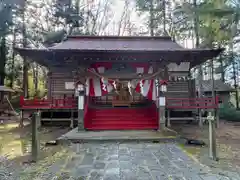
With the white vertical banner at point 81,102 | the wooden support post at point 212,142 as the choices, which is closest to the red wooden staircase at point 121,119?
the white vertical banner at point 81,102

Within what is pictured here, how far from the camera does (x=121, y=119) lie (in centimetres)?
793

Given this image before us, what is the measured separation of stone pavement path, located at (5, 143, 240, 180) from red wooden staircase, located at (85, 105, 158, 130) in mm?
2161

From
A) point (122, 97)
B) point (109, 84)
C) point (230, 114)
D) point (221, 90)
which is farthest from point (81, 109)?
point (221, 90)

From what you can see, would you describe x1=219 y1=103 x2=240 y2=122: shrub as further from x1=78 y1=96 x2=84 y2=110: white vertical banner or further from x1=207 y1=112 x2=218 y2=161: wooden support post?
x1=78 y1=96 x2=84 y2=110: white vertical banner

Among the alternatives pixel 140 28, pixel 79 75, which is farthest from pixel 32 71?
pixel 79 75

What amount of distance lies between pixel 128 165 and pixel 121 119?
163 inches

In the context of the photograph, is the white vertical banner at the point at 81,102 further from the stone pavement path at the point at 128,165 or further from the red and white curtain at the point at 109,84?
the stone pavement path at the point at 128,165

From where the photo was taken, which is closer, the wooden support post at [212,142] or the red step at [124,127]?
the wooden support post at [212,142]

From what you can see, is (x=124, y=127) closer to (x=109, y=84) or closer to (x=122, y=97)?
(x=109, y=84)

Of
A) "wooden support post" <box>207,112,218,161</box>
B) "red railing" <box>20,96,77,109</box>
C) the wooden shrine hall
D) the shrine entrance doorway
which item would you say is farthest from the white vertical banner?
"wooden support post" <box>207,112,218,161</box>

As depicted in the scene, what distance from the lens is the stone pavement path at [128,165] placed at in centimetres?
327

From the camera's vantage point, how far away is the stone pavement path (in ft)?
10.7

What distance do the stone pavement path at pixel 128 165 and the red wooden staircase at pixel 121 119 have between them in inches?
85.1

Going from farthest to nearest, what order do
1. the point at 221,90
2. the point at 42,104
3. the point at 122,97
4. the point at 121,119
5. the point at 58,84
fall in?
the point at 221,90
the point at 58,84
the point at 122,97
the point at 42,104
the point at 121,119
